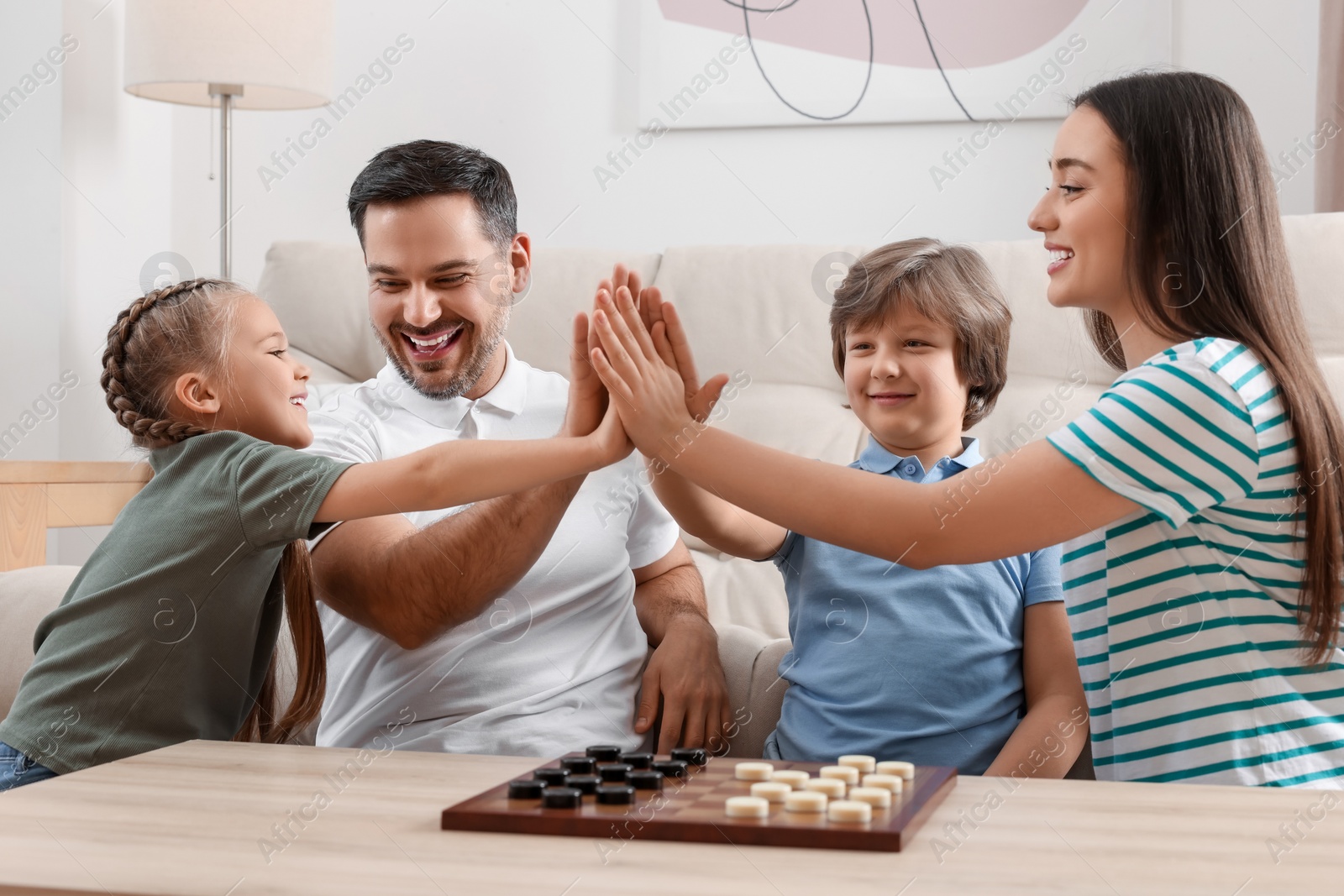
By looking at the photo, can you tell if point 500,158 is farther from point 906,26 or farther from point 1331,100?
point 1331,100

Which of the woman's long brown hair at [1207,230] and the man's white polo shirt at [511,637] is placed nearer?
the woman's long brown hair at [1207,230]

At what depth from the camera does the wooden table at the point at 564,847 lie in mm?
603

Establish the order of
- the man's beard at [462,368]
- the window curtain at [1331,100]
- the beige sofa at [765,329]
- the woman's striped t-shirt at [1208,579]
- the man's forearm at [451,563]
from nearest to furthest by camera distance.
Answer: the woman's striped t-shirt at [1208,579] → the man's forearm at [451,563] → the man's beard at [462,368] → the beige sofa at [765,329] → the window curtain at [1331,100]

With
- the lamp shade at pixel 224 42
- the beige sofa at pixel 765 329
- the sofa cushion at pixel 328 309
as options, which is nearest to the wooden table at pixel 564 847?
the beige sofa at pixel 765 329

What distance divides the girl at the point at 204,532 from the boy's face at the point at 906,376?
31 cm

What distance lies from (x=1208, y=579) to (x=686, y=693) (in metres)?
0.52

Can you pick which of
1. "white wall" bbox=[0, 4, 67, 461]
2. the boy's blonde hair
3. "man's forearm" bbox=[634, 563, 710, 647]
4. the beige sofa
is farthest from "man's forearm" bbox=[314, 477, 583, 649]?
"white wall" bbox=[0, 4, 67, 461]

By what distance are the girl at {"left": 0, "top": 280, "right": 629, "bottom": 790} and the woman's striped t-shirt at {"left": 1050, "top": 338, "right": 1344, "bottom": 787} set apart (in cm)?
45

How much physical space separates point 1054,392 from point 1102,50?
913mm

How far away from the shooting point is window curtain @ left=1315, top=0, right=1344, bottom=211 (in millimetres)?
2178

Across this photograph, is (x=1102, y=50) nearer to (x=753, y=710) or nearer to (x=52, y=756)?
(x=753, y=710)

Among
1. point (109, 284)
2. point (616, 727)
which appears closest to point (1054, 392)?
point (616, 727)

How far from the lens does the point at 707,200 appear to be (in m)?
2.66

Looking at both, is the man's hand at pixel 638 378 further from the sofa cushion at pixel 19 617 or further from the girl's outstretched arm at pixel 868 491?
the sofa cushion at pixel 19 617
